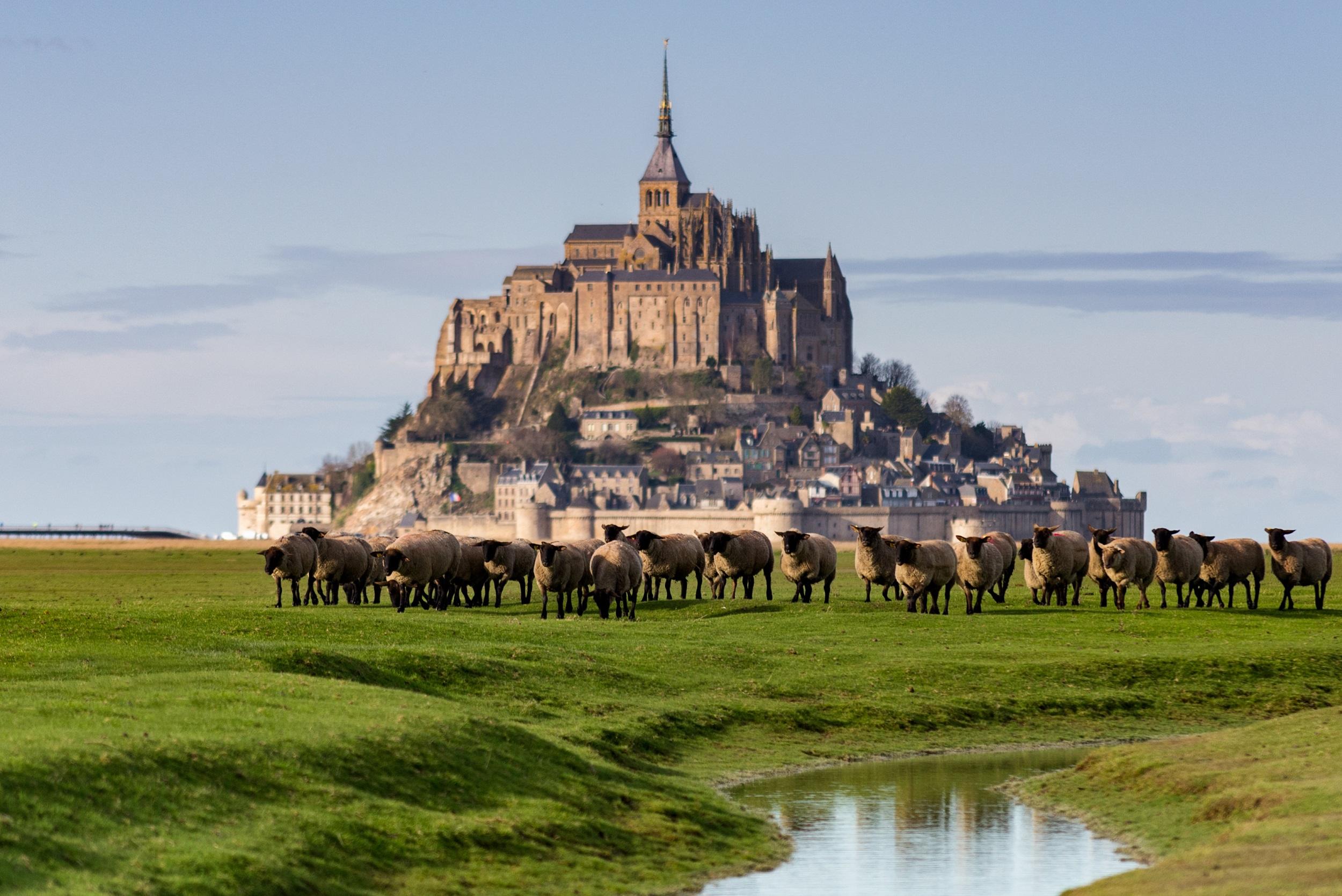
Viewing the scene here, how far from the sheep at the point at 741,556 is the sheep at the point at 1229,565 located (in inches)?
412

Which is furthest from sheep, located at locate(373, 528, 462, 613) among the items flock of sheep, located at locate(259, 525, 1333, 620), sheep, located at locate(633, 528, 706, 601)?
sheep, located at locate(633, 528, 706, 601)

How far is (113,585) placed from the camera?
2518 inches

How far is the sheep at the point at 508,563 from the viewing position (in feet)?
155

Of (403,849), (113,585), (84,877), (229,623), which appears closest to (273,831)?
(403,849)

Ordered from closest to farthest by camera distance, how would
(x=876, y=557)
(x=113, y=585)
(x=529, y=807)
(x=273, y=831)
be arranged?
(x=273, y=831) → (x=529, y=807) → (x=876, y=557) → (x=113, y=585)

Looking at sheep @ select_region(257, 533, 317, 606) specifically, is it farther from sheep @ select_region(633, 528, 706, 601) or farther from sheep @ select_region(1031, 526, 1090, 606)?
sheep @ select_region(1031, 526, 1090, 606)

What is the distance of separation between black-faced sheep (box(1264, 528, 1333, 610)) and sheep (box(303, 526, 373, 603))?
848 inches

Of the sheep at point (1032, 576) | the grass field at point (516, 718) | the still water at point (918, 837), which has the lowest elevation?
the still water at point (918, 837)

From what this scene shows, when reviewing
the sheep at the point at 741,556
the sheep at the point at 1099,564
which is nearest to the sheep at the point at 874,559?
the sheep at the point at 741,556

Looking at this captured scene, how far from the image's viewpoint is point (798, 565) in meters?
46.8

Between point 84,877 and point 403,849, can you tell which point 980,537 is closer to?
point 403,849

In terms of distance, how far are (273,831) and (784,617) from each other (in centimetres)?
2494

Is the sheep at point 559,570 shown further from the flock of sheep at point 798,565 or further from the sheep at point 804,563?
the sheep at point 804,563

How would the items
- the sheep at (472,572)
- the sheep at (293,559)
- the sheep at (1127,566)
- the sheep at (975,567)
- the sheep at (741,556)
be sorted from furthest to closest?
the sheep at (472,572) < the sheep at (741,556) < the sheep at (293,559) < the sheep at (1127,566) < the sheep at (975,567)
